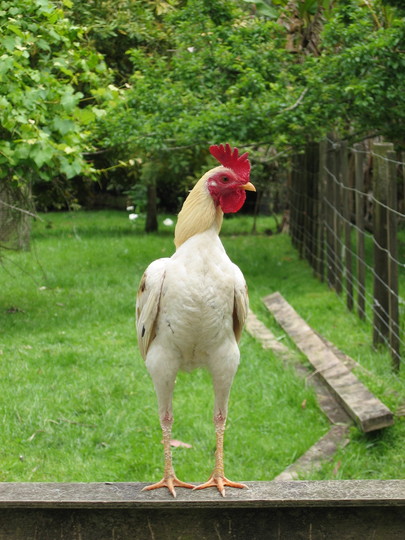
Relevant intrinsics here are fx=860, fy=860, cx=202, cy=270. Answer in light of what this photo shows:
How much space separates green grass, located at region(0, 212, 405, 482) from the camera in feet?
19.5

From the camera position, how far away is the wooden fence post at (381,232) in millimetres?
7609

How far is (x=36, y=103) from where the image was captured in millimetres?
8828

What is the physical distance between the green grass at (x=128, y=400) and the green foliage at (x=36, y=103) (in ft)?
6.12

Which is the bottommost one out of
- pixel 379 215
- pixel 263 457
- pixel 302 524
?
pixel 263 457

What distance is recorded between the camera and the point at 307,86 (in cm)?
1196

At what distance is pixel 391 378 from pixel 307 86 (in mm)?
5901

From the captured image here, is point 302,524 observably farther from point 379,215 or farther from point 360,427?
point 379,215

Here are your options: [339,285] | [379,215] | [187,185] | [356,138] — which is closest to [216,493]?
[379,215]

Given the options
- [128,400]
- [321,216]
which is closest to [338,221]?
[321,216]

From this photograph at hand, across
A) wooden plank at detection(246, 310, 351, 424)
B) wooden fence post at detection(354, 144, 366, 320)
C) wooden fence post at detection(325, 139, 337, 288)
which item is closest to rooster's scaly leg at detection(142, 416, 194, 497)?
wooden plank at detection(246, 310, 351, 424)

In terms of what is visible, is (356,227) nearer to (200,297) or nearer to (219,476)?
(219,476)

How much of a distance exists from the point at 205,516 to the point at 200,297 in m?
0.96

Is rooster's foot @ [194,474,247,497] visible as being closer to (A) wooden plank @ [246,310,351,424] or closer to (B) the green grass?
(B) the green grass

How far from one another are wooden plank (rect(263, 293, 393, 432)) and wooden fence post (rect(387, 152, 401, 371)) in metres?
0.49
